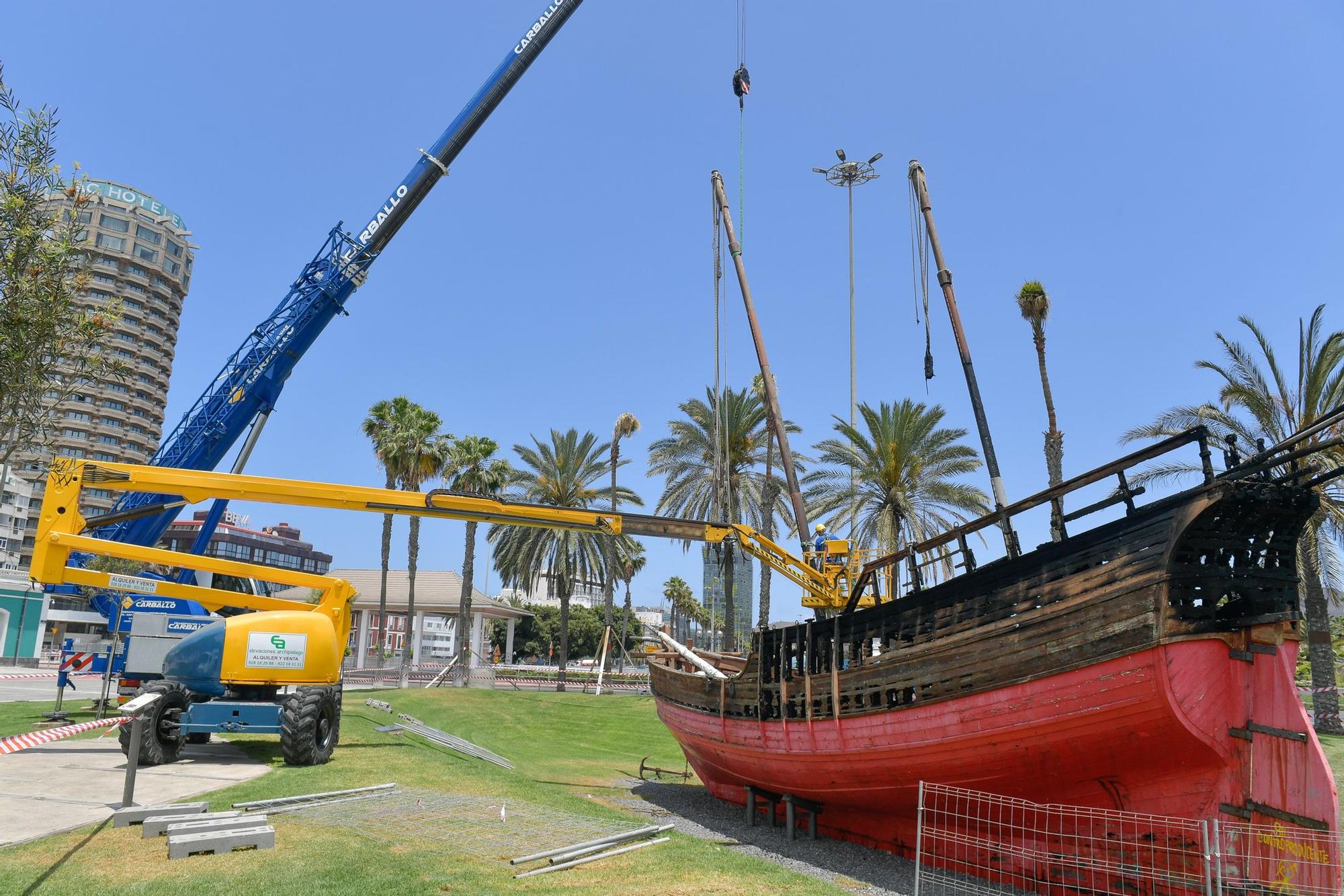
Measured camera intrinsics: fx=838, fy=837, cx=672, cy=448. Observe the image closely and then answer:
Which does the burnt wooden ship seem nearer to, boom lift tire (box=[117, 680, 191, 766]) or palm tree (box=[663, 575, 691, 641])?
boom lift tire (box=[117, 680, 191, 766])

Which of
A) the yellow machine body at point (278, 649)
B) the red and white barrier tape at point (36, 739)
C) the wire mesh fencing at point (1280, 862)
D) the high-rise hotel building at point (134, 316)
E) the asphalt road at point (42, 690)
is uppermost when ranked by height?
the high-rise hotel building at point (134, 316)

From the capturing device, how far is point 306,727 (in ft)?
43.2

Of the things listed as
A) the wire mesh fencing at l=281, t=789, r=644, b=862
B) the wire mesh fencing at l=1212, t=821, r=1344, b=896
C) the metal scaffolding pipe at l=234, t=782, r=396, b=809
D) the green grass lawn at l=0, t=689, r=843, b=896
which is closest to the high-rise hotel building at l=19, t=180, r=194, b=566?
the green grass lawn at l=0, t=689, r=843, b=896

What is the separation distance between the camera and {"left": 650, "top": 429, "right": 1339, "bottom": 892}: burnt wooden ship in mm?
8023

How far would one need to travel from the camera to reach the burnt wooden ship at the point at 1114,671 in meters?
8.02

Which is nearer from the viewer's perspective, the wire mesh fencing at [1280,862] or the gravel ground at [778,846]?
the wire mesh fencing at [1280,862]

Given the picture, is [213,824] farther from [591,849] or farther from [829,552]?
[829,552]

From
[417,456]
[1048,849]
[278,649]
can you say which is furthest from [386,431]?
[1048,849]

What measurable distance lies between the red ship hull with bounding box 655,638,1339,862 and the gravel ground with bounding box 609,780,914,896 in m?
0.79

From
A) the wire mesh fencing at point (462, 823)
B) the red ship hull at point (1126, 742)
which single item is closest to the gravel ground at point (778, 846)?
the red ship hull at point (1126, 742)

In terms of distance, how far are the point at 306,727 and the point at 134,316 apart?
4374 inches

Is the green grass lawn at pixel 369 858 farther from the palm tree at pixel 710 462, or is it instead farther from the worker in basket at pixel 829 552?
the palm tree at pixel 710 462

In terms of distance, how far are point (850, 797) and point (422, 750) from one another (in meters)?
8.94

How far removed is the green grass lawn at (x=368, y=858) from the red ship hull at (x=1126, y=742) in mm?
2123
